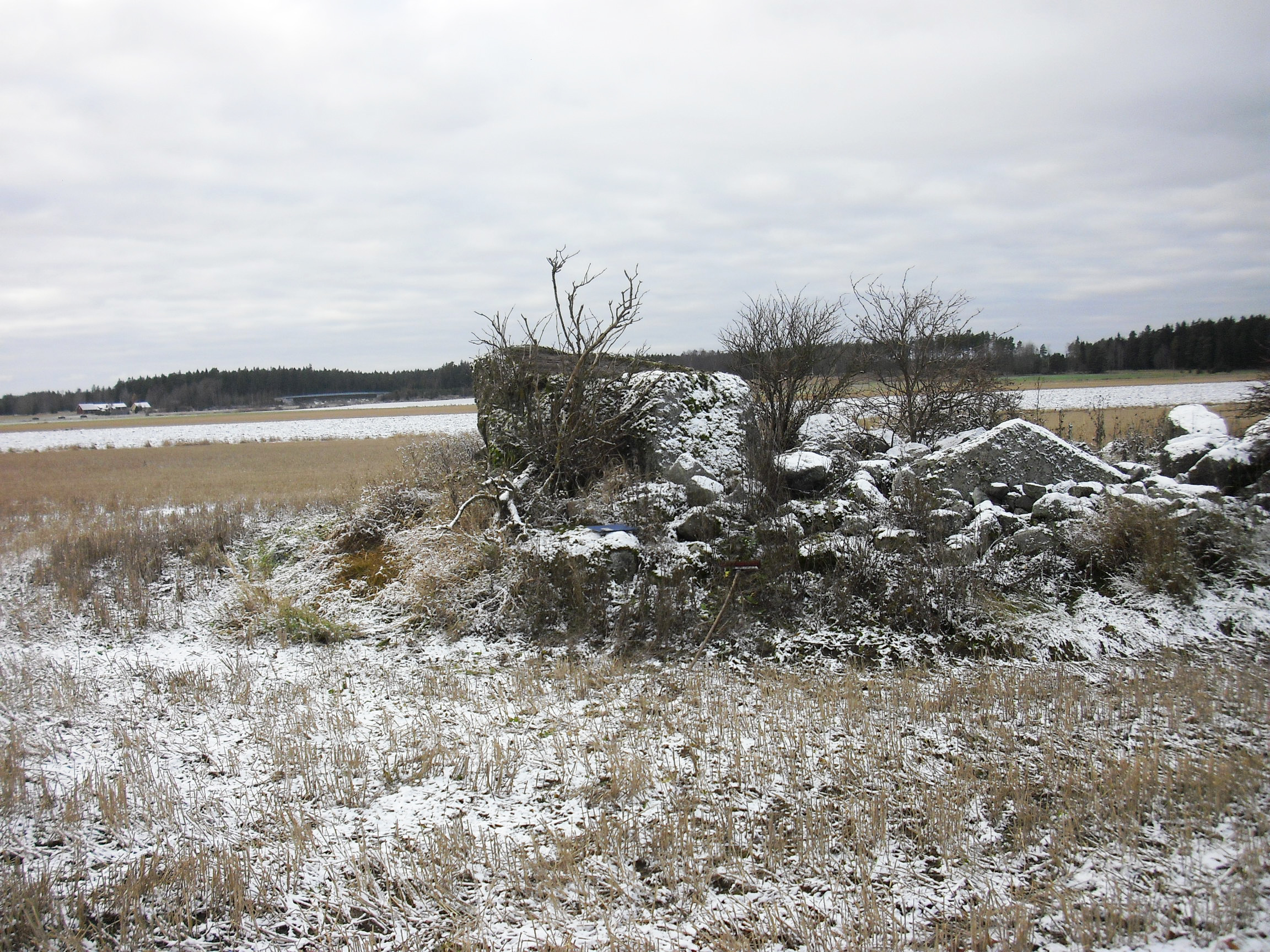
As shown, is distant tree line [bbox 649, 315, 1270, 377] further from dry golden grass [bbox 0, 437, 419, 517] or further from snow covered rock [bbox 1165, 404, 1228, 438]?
dry golden grass [bbox 0, 437, 419, 517]

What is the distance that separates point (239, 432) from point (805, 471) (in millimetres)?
52481

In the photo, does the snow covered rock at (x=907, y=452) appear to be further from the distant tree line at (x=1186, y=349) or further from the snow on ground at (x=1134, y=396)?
the snow on ground at (x=1134, y=396)

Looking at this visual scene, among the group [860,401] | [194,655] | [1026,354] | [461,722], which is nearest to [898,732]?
[461,722]

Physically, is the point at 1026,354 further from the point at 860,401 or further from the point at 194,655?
the point at 194,655

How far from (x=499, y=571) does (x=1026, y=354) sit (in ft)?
43.0

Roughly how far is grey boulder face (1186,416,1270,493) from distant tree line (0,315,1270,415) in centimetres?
242

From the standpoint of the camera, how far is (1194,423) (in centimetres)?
1152

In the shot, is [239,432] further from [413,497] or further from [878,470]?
[878,470]

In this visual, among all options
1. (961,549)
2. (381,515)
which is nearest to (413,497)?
(381,515)

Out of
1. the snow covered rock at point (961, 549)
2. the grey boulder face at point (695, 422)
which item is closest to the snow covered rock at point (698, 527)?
the grey boulder face at point (695, 422)

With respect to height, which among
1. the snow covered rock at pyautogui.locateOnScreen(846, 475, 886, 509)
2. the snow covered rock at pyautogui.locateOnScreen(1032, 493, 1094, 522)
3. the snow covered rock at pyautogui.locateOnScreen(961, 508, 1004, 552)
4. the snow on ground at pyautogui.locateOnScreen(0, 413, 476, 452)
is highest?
the snow on ground at pyautogui.locateOnScreen(0, 413, 476, 452)

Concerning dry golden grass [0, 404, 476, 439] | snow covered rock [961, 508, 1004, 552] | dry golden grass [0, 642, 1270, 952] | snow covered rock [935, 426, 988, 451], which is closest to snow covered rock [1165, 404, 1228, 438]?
snow covered rock [935, 426, 988, 451]

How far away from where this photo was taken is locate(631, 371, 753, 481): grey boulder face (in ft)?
37.4

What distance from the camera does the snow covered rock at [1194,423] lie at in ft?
36.8
